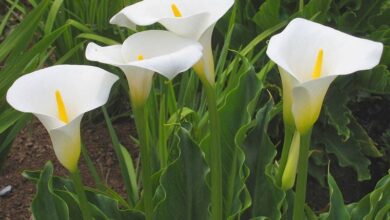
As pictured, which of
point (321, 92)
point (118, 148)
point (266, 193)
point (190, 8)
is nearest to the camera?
point (321, 92)

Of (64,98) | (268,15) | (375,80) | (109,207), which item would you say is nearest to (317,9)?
(268,15)

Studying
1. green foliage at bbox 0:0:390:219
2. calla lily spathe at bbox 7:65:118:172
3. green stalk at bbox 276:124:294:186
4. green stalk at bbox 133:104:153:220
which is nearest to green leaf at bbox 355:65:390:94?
green foliage at bbox 0:0:390:219

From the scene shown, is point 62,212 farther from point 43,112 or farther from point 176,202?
point 43,112

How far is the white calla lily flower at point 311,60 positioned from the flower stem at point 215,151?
10cm

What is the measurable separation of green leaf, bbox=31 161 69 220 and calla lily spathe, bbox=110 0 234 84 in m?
0.38

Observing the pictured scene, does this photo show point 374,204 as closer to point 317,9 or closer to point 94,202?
point 94,202

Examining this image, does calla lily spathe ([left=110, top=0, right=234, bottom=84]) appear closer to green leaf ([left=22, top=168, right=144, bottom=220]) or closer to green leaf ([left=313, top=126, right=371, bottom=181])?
green leaf ([left=22, top=168, right=144, bottom=220])

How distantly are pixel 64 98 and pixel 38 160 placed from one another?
108 cm

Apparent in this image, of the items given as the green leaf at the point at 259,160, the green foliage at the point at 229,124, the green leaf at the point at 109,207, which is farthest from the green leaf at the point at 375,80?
the green leaf at the point at 109,207

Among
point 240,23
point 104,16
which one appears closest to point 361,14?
point 240,23

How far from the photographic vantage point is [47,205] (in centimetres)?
118

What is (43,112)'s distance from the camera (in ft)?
2.91

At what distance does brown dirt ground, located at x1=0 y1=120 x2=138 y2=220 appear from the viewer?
178 centimetres

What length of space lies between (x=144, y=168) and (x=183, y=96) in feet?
2.41
